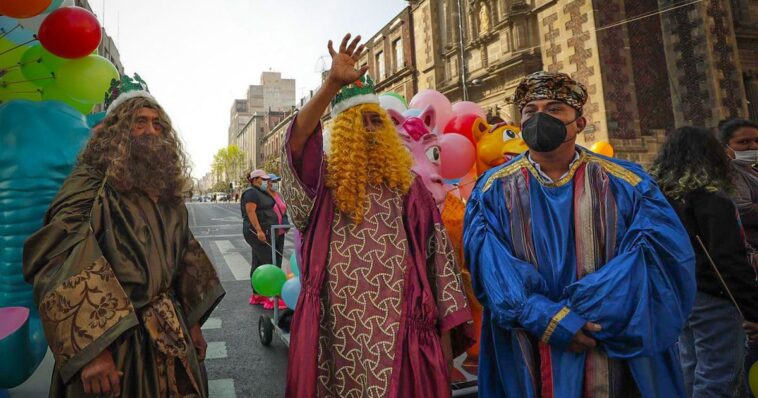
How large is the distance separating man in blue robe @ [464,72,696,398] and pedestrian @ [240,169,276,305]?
449 centimetres

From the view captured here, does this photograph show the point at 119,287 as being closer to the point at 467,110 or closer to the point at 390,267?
the point at 390,267

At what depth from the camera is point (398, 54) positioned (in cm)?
2206

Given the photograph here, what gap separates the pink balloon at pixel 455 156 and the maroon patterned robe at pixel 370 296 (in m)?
1.42

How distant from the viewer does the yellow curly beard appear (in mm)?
1857

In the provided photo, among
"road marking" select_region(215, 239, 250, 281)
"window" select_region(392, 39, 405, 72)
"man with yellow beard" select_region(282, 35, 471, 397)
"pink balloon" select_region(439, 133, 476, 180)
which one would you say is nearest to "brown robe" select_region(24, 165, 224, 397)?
"man with yellow beard" select_region(282, 35, 471, 397)

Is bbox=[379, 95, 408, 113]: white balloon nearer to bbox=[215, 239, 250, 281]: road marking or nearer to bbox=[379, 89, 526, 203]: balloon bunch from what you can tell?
bbox=[379, 89, 526, 203]: balloon bunch

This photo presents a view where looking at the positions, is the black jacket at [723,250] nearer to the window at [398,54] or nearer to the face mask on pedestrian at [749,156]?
the face mask on pedestrian at [749,156]

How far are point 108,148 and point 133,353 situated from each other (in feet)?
2.93

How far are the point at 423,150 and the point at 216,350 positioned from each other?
10.2ft

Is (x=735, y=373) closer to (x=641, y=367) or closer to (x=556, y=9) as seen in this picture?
(x=641, y=367)

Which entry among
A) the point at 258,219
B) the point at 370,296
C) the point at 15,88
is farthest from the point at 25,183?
the point at 258,219

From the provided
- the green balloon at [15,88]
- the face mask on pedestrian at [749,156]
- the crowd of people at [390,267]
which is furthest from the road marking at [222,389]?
the face mask on pedestrian at [749,156]

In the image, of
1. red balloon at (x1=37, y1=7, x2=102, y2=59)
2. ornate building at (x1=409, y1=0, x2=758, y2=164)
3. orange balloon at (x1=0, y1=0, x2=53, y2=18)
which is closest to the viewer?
orange balloon at (x1=0, y1=0, x2=53, y2=18)

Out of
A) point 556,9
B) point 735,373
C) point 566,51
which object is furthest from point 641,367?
point 556,9
